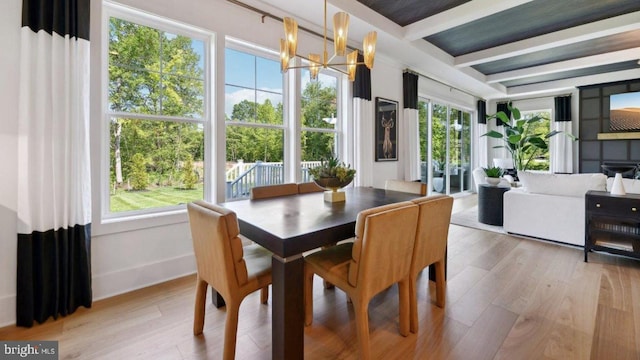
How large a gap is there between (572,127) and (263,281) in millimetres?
8815

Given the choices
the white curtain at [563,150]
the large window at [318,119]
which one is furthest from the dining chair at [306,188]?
the white curtain at [563,150]

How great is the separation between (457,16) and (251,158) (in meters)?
3.03

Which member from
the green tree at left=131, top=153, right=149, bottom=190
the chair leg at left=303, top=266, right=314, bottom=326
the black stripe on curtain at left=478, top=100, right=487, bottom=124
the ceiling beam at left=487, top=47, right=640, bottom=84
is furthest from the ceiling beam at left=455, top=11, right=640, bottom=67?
the green tree at left=131, top=153, right=149, bottom=190

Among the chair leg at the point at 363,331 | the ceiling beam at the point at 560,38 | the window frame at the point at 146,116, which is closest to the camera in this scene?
the chair leg at the point at 363,331

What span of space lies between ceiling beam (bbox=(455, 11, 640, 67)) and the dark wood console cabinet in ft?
8.18

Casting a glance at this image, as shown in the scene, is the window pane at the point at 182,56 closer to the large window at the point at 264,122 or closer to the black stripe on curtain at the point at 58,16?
the large window at the point at 264,122

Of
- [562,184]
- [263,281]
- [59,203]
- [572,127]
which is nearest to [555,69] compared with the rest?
[572,127]

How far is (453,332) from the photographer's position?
6.07 feet

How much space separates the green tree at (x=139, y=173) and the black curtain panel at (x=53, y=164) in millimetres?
411

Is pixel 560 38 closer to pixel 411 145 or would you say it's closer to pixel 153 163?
pixel 411 145

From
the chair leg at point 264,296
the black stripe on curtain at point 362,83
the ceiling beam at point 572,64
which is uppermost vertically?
the ceiling beam at point 572,64

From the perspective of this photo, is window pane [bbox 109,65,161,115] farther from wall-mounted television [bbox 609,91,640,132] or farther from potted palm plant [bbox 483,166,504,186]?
wall-mounted television [bbox 609,91,640,132]

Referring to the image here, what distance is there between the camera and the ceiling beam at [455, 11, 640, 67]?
3.75 meters

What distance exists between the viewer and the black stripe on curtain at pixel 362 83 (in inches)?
163
